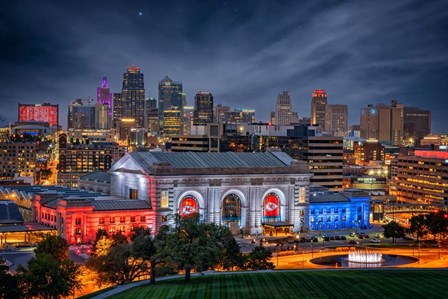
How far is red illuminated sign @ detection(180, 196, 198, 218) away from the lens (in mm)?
144913

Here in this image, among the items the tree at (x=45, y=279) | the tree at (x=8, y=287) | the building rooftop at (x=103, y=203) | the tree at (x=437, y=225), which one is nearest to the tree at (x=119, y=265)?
the tree at (x=45, y=279)

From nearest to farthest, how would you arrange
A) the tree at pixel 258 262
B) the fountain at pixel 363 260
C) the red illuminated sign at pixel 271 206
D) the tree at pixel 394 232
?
the tree at pixel 258 262 < the fountain at pixel 363 260 < the tree at pixel 394 232 < the red illuminated sign at pixel 271 206

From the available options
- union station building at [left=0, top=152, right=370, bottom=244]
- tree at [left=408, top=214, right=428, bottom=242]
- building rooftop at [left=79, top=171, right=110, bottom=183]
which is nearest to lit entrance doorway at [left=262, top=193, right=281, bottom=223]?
union station building at [left=0, top=152, right=370, bottom=244]

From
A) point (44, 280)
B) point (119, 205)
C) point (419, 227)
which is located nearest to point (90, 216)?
point (119, 205)

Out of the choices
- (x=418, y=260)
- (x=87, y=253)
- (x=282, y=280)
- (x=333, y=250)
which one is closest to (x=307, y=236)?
(x=333, y=250)

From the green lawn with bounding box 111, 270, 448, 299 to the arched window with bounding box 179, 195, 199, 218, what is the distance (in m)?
58.1

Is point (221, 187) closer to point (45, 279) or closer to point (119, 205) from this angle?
point (119, 205)

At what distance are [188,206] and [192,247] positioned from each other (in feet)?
210

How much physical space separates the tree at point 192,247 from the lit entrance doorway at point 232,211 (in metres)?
63.9

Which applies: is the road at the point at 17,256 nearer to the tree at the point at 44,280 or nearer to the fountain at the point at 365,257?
the tree at the point at 44,280

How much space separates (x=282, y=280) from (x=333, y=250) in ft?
154

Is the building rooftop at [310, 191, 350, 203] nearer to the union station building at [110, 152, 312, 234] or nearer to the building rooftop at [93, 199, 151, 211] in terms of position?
the union station building at [110, 152, 312, 234]

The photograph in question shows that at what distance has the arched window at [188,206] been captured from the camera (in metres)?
145

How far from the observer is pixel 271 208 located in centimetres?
15525
